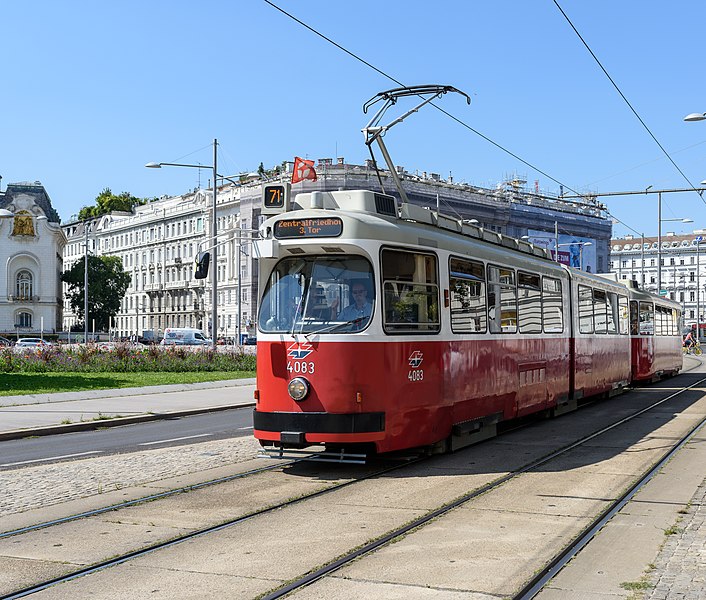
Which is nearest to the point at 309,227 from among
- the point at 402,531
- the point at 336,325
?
the point at 336,325

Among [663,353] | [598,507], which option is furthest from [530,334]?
[663,353]

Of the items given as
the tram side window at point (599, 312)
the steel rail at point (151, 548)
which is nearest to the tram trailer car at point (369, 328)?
the steel rail at point (151, 548)

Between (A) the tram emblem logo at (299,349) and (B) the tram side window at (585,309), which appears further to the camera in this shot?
(B) the tram side window at (585,309)

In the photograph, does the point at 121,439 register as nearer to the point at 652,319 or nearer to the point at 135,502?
the point at 135,502

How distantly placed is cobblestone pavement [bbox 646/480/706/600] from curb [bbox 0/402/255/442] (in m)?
13.0

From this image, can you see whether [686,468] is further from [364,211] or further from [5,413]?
[5,413]

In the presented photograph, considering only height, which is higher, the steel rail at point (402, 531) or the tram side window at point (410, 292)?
the tram side window at point (410, 292)

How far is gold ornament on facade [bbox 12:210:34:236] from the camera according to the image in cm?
11812

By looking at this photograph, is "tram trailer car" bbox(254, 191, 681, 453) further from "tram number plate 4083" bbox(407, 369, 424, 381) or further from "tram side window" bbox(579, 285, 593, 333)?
"tram side window" bbox(579, 285, 593, 333)

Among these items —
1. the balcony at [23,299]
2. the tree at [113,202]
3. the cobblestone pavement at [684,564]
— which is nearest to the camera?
the cobblestone pavement at [684,564]

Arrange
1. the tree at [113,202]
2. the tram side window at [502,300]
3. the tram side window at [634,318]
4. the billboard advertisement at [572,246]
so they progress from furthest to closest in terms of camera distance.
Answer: the tree at [113,202]
the billboard advertisement at [572,246]
the tram side window at [634,318]
the tram side window at [502,300]

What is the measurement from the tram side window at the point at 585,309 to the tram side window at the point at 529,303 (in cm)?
372

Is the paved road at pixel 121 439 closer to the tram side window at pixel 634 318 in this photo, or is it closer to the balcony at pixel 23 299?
the tram side window at pixel 634 318

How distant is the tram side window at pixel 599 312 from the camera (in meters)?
23.0
